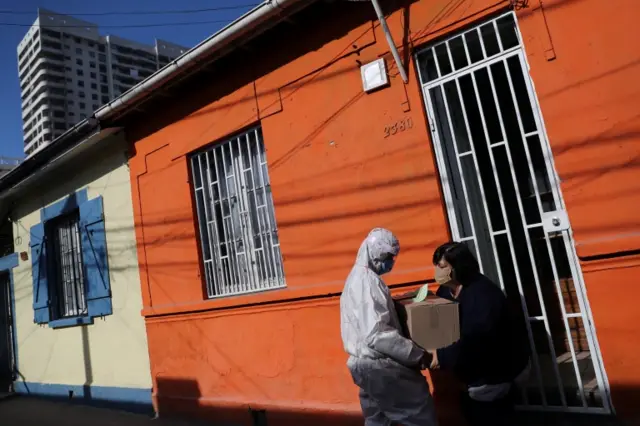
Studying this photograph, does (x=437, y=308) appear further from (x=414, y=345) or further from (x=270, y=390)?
(x=270, y=390)

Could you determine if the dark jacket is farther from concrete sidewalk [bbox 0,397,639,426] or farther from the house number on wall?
concrete sidewalk [bbox 0,397,639,426]

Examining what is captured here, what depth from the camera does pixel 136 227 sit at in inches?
240

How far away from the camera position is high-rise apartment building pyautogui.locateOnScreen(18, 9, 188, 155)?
6738 cm

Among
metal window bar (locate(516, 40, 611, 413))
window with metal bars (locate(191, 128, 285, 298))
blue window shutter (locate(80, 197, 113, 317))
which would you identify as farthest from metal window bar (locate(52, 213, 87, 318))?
metal window bar (locate(516, 40, 611, 413))

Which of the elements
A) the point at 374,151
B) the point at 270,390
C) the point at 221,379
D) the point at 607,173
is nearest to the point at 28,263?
the point at 221,379

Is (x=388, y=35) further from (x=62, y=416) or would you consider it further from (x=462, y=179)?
(x=62, y=416)

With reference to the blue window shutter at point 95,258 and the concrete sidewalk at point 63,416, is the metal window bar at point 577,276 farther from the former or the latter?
the blue window shutter at point 95,258

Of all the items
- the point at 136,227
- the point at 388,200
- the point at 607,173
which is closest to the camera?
the point at 607,173

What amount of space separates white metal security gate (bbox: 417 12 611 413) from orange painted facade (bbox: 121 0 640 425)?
0.37 ft

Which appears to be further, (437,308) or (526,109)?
(526,109)

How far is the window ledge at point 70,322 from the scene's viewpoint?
6.96 metres

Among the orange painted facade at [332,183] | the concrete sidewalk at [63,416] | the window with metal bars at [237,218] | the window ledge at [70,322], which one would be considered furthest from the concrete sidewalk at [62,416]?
the window with metal bars at [237,218]

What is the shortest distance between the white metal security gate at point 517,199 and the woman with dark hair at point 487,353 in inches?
27.8

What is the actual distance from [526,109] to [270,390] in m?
3.31
